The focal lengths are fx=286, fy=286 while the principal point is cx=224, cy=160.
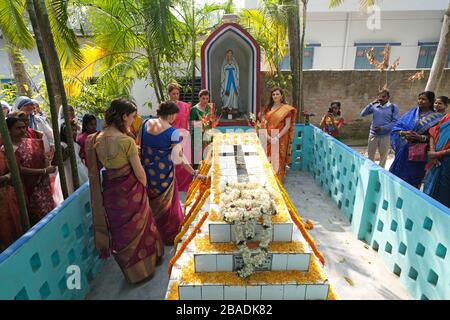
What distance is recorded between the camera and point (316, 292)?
184 cm

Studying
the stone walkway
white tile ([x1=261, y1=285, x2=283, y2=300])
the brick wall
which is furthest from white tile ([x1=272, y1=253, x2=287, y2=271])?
the brick wall

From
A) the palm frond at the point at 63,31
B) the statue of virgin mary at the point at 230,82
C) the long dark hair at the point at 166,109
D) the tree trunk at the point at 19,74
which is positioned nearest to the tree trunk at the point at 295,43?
the statue of virgin mary at the point at 230,82

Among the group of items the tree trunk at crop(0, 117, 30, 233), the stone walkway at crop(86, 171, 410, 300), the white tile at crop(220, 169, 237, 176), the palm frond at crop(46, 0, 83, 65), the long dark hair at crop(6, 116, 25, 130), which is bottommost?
the stone walkway at crop(86, 171, 410, 300)

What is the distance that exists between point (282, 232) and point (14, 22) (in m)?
5.18

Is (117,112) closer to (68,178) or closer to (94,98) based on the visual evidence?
(68,178)

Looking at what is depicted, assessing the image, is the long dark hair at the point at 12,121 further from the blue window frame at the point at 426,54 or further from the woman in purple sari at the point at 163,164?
the blue window frame at the point at 426,54

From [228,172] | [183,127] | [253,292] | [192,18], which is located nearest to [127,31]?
[192,18]

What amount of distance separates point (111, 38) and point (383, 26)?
15.1m

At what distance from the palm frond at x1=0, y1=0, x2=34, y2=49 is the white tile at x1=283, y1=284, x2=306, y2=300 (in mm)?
5096

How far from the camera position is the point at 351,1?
1493 cm

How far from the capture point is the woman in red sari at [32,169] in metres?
2.81

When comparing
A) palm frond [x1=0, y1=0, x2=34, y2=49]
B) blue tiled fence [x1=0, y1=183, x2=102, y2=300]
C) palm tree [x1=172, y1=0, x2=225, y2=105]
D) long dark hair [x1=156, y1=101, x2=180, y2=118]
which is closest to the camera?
blue tiled fence [x1=0, y1=183, x2=102, y2=300]

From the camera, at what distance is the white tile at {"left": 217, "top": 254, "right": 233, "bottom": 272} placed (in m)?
1.90

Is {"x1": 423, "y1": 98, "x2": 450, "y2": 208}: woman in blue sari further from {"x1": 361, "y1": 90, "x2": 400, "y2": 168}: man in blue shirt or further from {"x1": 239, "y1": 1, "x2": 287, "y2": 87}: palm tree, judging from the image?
{"x1": 239, "y1": 1, "x2": 287, "y2": 87}: palm tree
